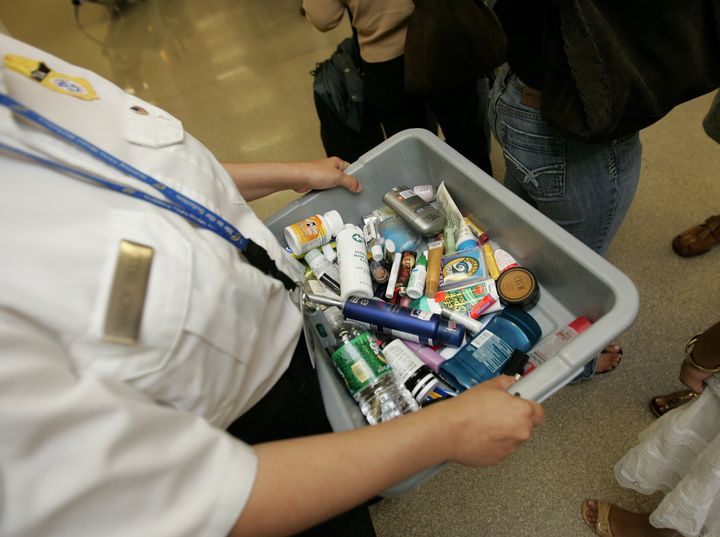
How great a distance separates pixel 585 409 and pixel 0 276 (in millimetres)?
1343

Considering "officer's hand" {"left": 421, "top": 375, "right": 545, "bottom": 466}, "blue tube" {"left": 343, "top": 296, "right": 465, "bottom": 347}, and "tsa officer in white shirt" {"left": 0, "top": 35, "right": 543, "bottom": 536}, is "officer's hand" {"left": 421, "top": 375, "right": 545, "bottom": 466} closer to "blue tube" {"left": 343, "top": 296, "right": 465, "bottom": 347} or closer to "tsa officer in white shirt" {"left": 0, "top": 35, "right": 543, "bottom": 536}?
"tsa officer in white shirt" {"left": 0, "top": 35, "right": 543, "bottom": 536}

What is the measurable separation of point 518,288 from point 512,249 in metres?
0.09

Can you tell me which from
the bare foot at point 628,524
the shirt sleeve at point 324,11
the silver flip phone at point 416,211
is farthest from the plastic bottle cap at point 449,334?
the shirt sleeve at point 324,11

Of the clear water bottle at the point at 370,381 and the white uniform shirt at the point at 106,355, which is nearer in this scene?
the white uniform shirt at the point at 106,355

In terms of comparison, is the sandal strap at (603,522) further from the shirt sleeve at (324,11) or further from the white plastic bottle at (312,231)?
the shirt sleeve at (324,11)

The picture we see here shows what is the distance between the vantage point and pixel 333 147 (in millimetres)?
1699

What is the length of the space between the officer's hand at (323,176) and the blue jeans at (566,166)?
33 cm

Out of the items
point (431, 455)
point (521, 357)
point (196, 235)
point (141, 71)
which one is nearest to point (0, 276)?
point (196, 235)

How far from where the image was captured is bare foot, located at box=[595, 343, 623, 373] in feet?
4.10

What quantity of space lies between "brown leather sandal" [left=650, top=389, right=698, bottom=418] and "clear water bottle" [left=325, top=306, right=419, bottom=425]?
0.89m

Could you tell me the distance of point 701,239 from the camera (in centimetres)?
145

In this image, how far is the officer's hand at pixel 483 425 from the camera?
19.3 inches

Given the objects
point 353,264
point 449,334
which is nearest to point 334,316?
point 353,264

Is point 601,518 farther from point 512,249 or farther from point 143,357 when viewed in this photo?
point 143,357
